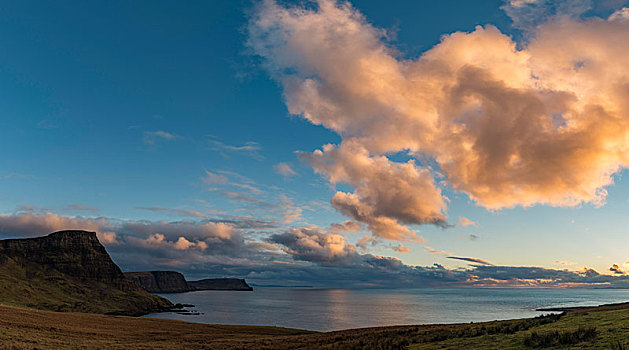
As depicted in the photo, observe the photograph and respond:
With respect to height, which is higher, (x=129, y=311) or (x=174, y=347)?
(x=174, y=347)

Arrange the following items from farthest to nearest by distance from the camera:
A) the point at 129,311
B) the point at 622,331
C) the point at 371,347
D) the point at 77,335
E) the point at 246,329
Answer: the point at 129,311, the point at 246,329, the point at 77,335, the point at 371,347, the point at 622,331

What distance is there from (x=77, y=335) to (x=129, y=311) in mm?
152888

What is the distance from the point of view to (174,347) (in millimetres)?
46938

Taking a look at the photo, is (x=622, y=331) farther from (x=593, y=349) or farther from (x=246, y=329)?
(x=246, y=329)

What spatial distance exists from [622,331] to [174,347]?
4656 centimetres

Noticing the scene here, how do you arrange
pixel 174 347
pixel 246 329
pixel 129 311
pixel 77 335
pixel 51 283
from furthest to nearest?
1. pixel 51 283
2. pixel 129 311
3. pixel 246 329
4. pixel 77 335
5. pixel 174 347

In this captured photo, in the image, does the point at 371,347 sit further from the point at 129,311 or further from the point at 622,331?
the point at 129,311

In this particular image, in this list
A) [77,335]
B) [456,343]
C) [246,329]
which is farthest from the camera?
[246,329]

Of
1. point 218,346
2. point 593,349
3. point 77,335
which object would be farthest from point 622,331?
point 77,335

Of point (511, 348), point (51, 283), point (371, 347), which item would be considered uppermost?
point (511, 348)

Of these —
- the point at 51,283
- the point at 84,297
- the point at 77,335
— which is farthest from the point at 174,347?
the point at 51,283

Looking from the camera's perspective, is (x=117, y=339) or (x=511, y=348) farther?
(x=117, y=339)

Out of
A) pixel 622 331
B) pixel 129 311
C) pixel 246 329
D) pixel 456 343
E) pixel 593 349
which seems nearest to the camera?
pixel 593 349

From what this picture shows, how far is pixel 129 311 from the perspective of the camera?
187 metres
